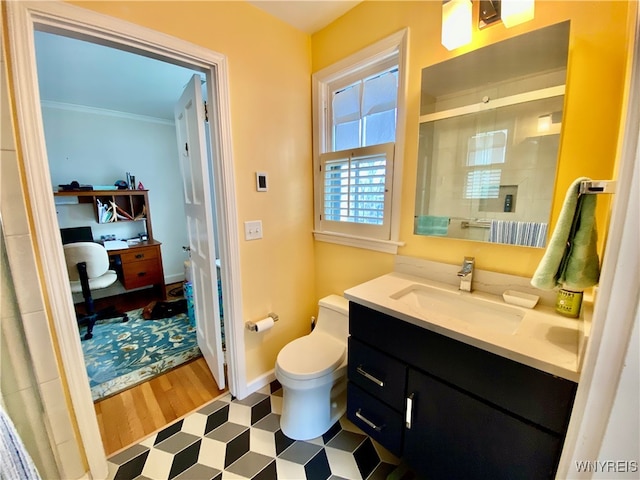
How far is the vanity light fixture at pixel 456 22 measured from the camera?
3.48ft

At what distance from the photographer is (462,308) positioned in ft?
3.85

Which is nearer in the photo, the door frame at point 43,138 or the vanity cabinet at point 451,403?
the vanity cabinet at point 451,403

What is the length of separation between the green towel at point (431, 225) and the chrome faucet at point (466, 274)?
0.17m

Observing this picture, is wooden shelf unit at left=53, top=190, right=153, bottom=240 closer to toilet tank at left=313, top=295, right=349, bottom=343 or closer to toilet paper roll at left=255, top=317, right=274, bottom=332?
toilet paper roll at left=255, top=317, right=274, bottom=332

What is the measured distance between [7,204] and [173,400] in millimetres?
1395

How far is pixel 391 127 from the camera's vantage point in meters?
1.48

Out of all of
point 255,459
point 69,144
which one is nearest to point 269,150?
point 255,459

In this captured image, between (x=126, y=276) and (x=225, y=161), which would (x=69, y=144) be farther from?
(x=225, y=161)

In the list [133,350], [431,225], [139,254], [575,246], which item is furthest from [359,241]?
[139,254]

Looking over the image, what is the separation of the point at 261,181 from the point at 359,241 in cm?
72

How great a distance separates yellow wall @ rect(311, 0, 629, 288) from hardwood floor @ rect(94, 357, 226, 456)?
1256 millimetres

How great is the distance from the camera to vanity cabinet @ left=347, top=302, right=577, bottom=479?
0.73m

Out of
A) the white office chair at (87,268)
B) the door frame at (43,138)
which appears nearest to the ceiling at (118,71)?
the door frame at (43,138)

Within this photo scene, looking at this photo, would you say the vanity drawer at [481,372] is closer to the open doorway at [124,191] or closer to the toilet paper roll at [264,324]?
the toilet paper roll at [264,324]
